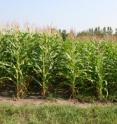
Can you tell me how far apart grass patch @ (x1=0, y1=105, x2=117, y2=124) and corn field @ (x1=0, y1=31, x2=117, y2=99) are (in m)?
1.40

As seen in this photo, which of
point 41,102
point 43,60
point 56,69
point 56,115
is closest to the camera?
point 56,115

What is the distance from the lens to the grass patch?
7.35 m

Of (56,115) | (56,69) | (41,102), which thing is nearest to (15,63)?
(56,69)

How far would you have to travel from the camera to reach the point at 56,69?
397 inches

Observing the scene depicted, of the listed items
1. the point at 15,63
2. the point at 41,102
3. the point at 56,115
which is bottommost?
the point at 56,115

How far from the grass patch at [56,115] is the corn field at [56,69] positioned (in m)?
1.40

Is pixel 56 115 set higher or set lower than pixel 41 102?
lower

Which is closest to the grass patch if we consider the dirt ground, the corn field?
the dirt ground

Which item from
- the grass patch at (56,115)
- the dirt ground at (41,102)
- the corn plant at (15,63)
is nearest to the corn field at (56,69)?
the corn plant at (15,63)

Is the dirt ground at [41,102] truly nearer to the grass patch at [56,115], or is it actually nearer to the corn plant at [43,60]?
the corn plant at [43,60]

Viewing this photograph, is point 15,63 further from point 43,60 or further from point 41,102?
Answer: point 41,102

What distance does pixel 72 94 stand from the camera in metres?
9.70

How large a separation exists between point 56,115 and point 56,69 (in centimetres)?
249

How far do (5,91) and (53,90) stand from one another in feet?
4.09
